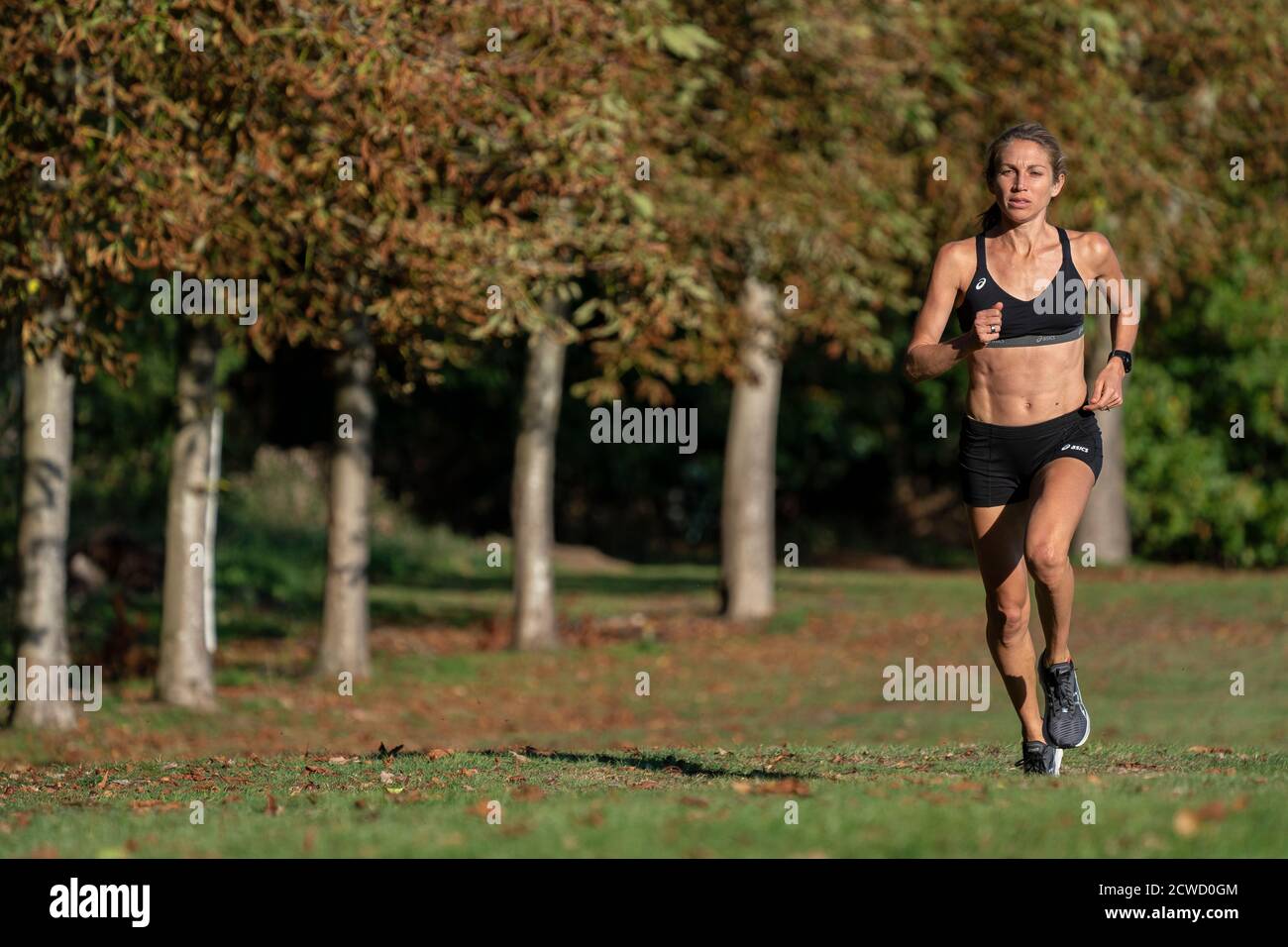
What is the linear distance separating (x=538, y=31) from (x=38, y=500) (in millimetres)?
5923

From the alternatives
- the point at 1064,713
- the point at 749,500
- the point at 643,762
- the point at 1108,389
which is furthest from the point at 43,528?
the point at 749,500

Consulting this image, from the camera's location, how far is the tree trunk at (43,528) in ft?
52.7

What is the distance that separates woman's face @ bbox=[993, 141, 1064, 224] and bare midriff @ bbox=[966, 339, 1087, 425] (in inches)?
22.8

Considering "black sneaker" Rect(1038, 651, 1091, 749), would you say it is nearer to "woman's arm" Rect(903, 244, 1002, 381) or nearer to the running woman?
the running woman

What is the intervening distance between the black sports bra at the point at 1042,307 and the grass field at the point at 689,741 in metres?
1.88

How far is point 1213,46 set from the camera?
23.8 m

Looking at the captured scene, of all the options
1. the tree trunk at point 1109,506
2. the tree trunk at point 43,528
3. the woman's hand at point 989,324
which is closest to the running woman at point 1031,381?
the woman's hand at point 989,324

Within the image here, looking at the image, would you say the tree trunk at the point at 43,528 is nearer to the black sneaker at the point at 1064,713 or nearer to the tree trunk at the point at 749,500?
the black sneaker at the point at 1064,713

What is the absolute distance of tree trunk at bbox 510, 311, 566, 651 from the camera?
2316cm

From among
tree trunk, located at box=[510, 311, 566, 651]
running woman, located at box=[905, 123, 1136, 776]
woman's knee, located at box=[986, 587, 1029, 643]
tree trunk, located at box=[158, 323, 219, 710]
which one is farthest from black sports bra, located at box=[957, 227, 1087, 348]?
tree trunk, located at box=[510, 311, 566, 651]

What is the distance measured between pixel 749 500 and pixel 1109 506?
10.4 meters

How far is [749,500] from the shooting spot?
87.7ft
